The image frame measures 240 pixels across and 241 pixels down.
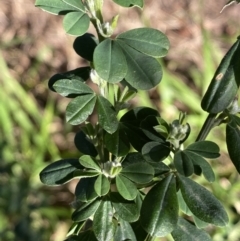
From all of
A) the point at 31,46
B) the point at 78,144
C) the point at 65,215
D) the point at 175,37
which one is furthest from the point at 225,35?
the point at 78,144

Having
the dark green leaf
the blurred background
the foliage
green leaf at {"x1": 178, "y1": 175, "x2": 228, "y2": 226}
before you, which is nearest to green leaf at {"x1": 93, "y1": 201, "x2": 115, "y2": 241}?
the foliage

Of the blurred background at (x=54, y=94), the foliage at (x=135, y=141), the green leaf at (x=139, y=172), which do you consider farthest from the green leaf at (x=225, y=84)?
the blurred background at (x=54, y=94)

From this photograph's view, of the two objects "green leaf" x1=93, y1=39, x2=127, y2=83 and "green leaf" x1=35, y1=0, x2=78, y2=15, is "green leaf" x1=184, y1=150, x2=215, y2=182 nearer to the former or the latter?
"green leaf" x1=93, y1=39, x2=127, y2=83

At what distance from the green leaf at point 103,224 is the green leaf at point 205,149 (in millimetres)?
136

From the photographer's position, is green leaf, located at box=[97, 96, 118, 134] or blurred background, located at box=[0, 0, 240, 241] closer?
green leaf, located at box=[97, 96, 118, 134]

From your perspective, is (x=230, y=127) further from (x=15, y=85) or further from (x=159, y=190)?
(x=15, y=85)

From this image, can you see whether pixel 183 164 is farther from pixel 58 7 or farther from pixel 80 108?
pixel 58 7

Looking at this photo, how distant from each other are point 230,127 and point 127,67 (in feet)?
0.53

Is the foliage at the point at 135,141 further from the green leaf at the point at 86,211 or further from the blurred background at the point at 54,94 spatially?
the blurred background at the point at 54,94

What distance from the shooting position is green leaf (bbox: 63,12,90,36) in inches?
24.3

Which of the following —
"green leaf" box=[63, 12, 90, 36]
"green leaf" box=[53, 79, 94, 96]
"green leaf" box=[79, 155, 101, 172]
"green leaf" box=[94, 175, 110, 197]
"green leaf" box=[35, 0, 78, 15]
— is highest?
"green leaf" box=[35, 0, 78, 15]

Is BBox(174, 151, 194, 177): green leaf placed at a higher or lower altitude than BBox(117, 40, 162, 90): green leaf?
lower

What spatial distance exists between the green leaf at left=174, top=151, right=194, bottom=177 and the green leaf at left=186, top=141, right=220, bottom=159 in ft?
0.09

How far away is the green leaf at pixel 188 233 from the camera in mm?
686
